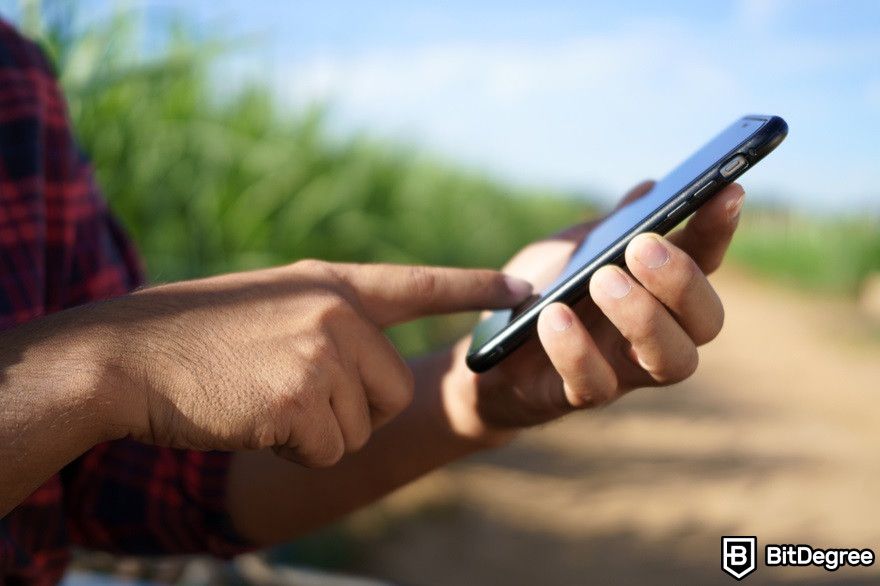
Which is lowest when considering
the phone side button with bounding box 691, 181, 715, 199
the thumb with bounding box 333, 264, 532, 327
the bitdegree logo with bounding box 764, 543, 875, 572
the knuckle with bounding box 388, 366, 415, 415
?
the bitdegree logo with bounding box 764, 543, 875, 572

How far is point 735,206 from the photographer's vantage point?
79cm

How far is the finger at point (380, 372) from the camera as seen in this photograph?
2.48 feet

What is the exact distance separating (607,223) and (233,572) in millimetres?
887

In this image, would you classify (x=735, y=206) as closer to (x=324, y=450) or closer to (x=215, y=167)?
(x=324, y=450)

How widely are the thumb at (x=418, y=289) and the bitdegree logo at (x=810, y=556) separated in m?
0.89

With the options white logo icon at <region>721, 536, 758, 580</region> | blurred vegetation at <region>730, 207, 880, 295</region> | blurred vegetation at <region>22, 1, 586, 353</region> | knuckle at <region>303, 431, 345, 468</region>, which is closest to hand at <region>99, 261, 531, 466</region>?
knuckle at <region>303, 431, 345, 468</region>

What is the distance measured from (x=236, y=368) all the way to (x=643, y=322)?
0.34 m

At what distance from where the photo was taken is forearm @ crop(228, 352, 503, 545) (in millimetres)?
1035

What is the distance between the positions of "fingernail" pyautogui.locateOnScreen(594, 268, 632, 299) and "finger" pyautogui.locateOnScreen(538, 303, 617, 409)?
0.04 metres

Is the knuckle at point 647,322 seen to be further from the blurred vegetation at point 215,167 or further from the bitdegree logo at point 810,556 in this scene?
the blurred vegetation at point 215,167

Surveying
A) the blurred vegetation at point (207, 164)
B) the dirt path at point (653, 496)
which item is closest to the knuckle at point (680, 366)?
the blurred vegetation at point (207, 164)

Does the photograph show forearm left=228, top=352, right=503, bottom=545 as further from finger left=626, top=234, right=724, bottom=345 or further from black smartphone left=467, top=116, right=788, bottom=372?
finger left=626, top=234, right=724, bottom=345

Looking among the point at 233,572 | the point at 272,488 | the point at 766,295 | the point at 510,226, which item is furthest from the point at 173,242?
the point at 766,295

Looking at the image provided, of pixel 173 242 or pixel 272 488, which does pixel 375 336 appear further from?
pixel 173 242
